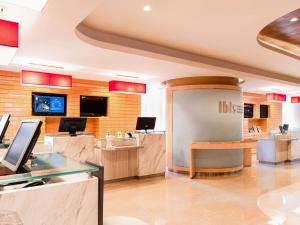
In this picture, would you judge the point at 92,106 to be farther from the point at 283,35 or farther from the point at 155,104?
the point at 283,35

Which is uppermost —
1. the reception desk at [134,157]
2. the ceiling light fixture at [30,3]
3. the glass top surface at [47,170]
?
the ceiling light fixture at [30,3]

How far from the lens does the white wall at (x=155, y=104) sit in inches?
404

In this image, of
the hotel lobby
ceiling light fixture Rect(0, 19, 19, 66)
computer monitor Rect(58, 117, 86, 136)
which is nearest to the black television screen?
the hotel lobby

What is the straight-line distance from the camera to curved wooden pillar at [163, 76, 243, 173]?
741 centimetres

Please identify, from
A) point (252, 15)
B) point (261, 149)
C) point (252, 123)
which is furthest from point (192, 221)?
point (252, 123)

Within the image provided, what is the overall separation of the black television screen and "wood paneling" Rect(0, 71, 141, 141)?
5.5 inches

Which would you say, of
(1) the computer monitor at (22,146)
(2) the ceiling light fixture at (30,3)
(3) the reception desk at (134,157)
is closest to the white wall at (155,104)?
(3) the reception desk at (134,157)

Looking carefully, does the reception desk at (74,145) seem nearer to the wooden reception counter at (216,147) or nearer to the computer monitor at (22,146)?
the wooden reception counter at (216,147)

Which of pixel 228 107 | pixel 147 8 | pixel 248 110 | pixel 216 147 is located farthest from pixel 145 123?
pixel 248 110

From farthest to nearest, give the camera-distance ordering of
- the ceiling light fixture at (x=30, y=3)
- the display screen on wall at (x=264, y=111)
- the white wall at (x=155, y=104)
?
the display screen on wall at (x=264, y=111), the white wall at (x=155, y=104), the ceiling light fixture at (x=30, y=3)

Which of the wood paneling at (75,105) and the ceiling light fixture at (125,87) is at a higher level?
the ceiling light fixture at (125,87)

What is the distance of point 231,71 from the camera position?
612 cm

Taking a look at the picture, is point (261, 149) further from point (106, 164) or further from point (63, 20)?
point (63, 20)

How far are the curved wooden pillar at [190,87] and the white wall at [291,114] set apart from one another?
7831 millimetres
